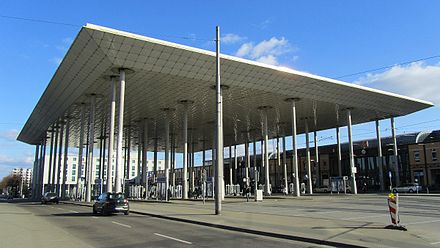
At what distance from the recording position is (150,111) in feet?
207

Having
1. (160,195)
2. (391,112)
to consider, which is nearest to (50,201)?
(160,195)

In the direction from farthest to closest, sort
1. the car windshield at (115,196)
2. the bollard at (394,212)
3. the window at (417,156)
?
1. the window at (417,156)
2. the car windshield at (115,196)
3. the bollard at (394,212)

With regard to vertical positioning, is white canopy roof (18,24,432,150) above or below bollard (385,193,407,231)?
above

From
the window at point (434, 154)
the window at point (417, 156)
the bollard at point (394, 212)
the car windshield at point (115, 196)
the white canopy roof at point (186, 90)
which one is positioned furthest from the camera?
the window at point (417, 156)

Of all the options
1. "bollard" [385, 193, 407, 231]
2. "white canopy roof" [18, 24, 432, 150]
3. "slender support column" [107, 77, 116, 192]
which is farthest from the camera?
"slender support column" [107, 77, 116, 192]

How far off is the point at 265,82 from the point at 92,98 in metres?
21.5

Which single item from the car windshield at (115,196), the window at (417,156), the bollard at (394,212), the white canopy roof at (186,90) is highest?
the white canopy roof at (186,90)

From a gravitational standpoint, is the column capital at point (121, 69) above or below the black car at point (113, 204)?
above

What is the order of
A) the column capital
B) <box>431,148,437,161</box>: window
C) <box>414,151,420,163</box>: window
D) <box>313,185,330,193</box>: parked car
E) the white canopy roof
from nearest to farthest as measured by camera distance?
the white canopy roof < the column capital < <box>431,148,437,161</box>: window < <box>414,151,420,163</box>: window < <box>313,185,330,193</box>: parked car

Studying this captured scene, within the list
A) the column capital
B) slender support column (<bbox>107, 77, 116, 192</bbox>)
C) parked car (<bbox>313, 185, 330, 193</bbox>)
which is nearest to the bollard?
slender support column (<bbox>107, 77, 116, 192</bbox>)

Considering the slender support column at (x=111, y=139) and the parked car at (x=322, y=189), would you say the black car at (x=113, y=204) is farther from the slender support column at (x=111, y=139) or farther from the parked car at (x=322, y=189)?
the parked car at (x=322, y=189)

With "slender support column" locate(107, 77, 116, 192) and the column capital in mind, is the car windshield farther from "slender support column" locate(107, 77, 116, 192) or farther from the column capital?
the column capital

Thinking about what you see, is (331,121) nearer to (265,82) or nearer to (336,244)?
(265,82)

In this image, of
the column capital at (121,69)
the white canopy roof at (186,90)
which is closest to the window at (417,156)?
the white canopy roof at (186,90)
